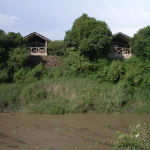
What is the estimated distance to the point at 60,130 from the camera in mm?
8469

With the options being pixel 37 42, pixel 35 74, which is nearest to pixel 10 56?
pixel 35 74

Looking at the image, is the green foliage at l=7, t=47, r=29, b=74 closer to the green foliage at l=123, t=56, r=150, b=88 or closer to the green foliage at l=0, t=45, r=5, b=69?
the green foliage at l=0, t=45, r=5, b=69

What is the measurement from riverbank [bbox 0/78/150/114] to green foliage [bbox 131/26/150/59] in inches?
165

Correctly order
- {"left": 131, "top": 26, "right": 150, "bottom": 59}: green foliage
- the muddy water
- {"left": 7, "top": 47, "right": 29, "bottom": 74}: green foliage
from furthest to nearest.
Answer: {"left": 131, "top": 26, "right": 150, "bottom": 59}: green foliage → {"left": 7, "top": 47, "right": 29, "bottom": 74}: green foliage → the muddy water

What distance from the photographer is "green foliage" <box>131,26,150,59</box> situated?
1617 cm

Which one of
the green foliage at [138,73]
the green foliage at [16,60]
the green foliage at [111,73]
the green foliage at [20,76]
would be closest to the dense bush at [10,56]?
the green foliage at [16,60]

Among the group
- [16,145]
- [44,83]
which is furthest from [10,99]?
[16,145]

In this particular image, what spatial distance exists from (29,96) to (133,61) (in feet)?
35.0

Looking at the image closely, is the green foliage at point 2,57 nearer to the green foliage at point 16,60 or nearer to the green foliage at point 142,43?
the green foliage at point 16,60

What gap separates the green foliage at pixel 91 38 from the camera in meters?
15.7

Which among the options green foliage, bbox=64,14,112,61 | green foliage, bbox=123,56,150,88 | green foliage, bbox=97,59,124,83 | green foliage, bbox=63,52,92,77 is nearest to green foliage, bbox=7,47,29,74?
green foliage, bbox=63,52,92,77

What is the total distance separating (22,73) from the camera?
1475 cm

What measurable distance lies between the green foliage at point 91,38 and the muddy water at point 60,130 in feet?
21.9

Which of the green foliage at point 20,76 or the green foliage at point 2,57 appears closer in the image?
the green foliage at point 20,76
